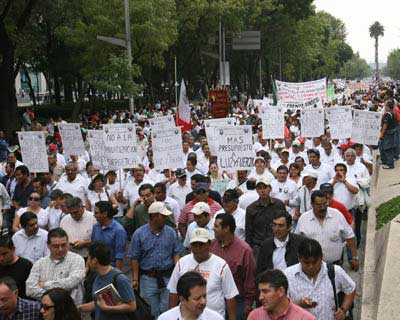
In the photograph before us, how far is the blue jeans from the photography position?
7.06 meters

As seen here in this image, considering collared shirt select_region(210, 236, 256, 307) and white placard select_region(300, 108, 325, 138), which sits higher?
white placard select_region(300, 108, 325, 138)

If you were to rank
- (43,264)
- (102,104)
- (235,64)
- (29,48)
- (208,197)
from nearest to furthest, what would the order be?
(43,264) → (208,197) → (29,48) → (102,104) → (235,64)

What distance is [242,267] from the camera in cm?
648

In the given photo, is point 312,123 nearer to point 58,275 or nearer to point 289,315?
point 58,275

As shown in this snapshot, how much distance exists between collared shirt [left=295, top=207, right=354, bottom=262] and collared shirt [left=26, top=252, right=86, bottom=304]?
2222mm

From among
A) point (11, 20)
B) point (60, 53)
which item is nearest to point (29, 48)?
point (11, 20)

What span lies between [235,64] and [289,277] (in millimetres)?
59727

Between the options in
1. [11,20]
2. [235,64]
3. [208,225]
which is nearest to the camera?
[208,225]

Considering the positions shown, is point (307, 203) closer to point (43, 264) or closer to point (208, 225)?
point (208, 225)

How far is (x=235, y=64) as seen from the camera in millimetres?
64500

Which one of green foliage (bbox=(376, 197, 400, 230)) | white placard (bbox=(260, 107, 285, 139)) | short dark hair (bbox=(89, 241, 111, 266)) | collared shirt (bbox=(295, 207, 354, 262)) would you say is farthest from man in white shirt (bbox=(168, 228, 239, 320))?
white placard (bbox=(260, 107, 285, 139))

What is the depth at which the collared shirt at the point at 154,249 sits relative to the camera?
23.0 ft

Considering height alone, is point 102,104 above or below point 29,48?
below

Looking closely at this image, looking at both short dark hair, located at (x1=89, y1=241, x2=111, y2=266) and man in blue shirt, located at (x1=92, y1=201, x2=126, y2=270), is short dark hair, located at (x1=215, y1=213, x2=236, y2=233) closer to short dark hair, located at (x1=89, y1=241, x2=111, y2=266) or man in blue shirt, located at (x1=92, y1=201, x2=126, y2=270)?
short dark hair, located at (x1=89, y1=241, x2=111, y2=266)
